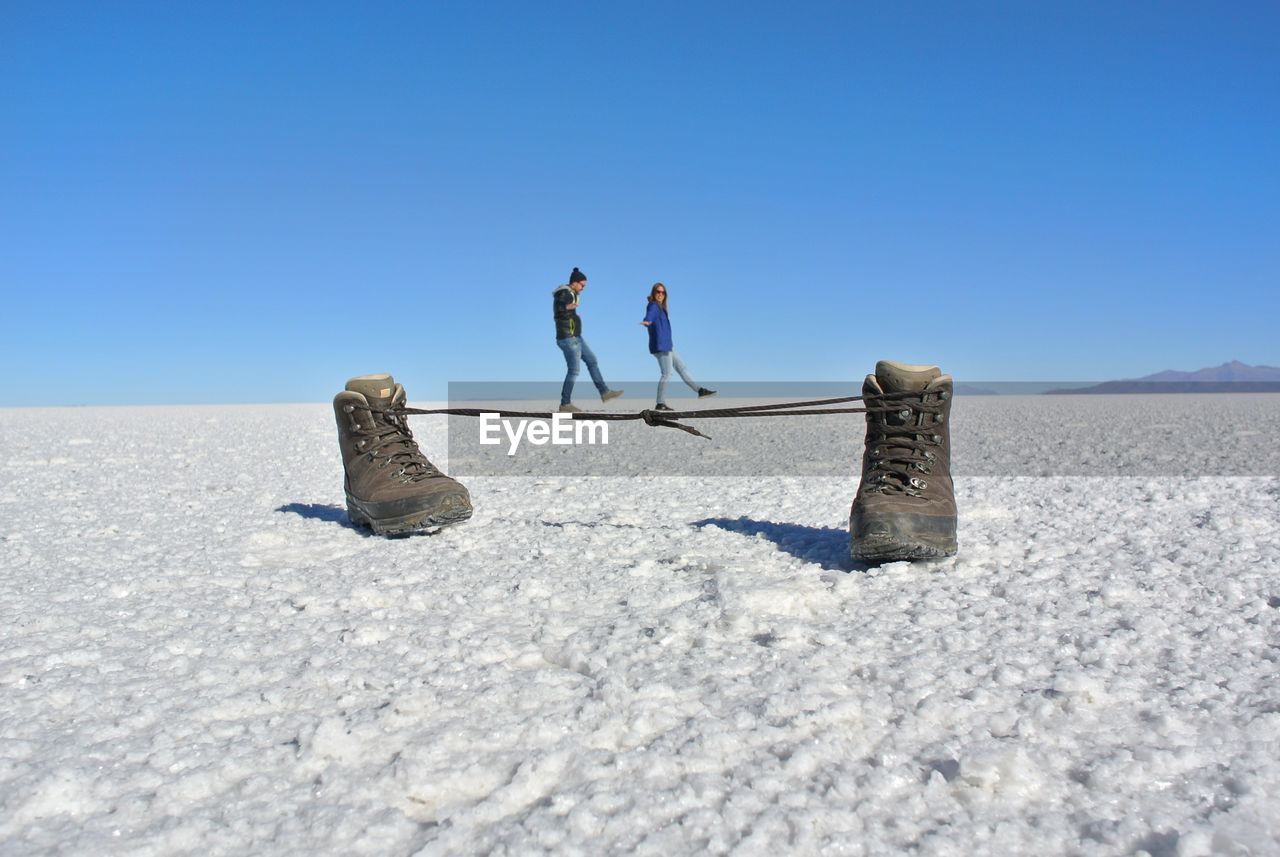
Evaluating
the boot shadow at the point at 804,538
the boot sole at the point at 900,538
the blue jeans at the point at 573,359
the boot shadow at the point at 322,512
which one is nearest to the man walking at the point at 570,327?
the blue jeans at the point at 573,359

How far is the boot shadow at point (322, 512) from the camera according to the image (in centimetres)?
340

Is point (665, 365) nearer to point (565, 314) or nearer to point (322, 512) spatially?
point (565, 314)

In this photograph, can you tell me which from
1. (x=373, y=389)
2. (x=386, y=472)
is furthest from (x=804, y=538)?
(x=373, y=389)

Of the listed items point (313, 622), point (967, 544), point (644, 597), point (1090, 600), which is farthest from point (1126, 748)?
point (313, 622)

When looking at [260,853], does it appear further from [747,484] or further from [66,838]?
[747,484]

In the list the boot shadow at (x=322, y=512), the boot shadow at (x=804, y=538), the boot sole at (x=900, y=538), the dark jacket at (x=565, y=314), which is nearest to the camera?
the boot sole at (x=900, y=538)

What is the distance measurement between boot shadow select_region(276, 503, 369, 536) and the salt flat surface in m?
0.24

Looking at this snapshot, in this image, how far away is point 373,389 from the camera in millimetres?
3281

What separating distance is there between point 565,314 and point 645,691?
815 centimetres

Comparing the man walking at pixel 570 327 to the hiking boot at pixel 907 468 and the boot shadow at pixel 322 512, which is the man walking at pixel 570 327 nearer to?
the boot shadow at pixel 322 512

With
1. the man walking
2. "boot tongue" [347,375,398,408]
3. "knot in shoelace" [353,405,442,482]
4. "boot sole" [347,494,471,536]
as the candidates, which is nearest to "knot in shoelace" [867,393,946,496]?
"boot sole" [347,494,471,536]

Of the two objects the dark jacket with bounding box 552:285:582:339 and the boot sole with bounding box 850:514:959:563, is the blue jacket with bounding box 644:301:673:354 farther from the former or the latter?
the boot sole with bounding box 850:514:959:563

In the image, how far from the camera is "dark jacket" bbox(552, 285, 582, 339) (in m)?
9.49

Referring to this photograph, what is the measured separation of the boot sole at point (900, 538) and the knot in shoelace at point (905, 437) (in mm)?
225
